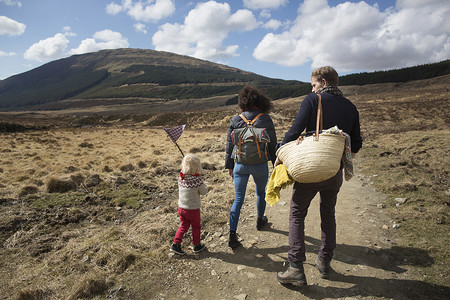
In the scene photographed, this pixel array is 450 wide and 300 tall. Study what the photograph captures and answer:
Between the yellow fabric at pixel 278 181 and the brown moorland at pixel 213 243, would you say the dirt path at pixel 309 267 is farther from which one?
the yellow fabric at pixel 278 181

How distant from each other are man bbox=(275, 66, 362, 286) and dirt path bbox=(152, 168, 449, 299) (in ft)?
1.09

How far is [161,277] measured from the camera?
10.8ft

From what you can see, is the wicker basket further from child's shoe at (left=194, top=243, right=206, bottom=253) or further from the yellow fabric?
child's shoe at (left=194, top=243, right=206, bottom=253)

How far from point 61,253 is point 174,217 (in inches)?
79.2

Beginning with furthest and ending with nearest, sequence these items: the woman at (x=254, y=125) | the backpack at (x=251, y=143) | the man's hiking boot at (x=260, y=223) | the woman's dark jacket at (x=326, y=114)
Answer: the man's hiking boot at (x=260, y=223) < the woman at (x=254, y=125) < the backpack at (x=251, y=143) < the woman's dark jacket at (x=326, y=114)

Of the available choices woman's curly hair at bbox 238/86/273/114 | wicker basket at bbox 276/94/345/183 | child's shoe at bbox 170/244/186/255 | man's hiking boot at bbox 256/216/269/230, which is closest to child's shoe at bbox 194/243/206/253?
child's shoe at bbox 170/244/186/255

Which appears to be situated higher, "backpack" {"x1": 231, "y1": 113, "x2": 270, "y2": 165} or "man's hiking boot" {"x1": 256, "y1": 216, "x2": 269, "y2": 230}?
"backpack" {"x1": 231, "y1": 113, "x2": 270, "y2": 165}

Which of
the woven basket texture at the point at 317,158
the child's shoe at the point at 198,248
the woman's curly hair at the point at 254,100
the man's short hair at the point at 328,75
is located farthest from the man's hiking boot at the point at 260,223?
the man's short hair at the point at 328,75

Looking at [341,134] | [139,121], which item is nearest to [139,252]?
[341,134]

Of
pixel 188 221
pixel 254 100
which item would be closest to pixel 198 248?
pixel 188 221

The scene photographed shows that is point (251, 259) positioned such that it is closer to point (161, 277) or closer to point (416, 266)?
point (161, 277)

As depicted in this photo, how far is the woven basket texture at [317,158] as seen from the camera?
8.00 feet

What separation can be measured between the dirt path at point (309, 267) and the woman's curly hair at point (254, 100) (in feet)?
6.90

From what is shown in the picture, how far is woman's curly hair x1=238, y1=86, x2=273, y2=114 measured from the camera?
357cm
